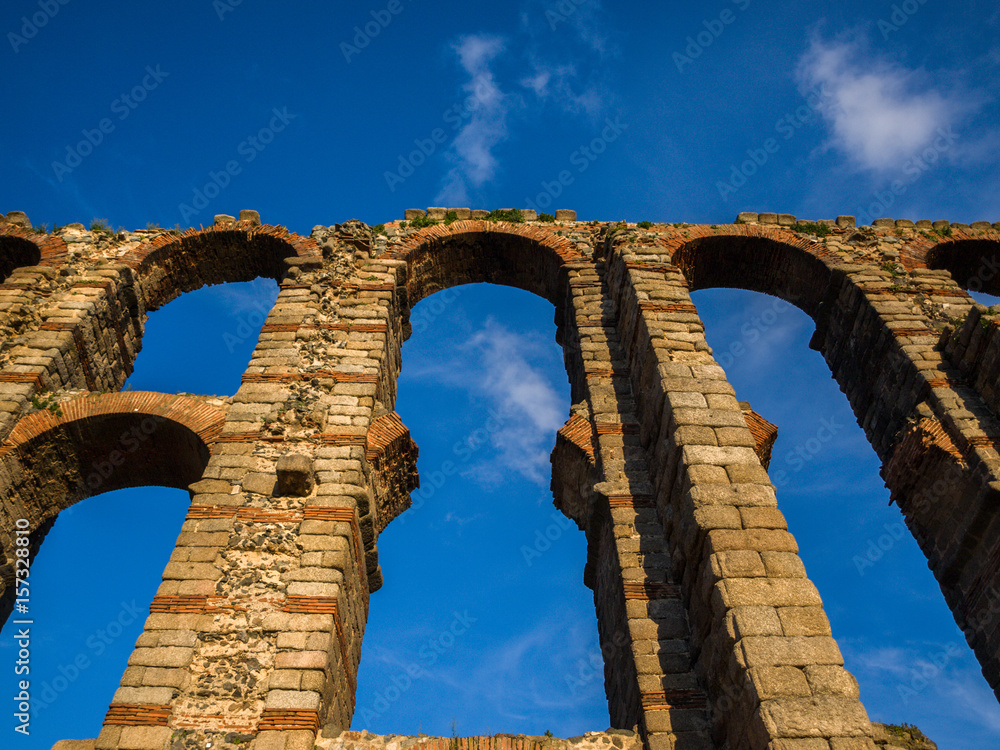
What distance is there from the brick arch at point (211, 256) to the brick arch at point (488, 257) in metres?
1.80

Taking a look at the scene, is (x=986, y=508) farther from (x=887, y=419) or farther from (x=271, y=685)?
(x=271, y=685)

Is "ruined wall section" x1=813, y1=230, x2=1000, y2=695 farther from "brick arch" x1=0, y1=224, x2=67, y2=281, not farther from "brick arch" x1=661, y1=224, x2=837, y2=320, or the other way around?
"brick arch" x1=0, y1=224, x2=67, y2=281

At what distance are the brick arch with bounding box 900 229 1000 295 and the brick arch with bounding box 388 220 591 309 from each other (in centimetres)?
592

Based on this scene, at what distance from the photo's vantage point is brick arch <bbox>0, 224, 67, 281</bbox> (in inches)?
459

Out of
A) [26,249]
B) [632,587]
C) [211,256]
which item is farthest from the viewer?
[211,256]

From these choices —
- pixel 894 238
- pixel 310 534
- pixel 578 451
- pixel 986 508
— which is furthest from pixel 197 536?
pixel 894 238

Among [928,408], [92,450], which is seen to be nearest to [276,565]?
[92,450]

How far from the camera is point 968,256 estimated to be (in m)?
13.2

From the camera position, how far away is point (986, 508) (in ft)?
25.8

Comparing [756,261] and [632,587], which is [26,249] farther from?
[756,261]

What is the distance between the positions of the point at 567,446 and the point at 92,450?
5.92m

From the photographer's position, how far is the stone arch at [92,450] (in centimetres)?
855

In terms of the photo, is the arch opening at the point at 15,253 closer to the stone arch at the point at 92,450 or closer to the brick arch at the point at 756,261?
the stone arch at the point at 92,450

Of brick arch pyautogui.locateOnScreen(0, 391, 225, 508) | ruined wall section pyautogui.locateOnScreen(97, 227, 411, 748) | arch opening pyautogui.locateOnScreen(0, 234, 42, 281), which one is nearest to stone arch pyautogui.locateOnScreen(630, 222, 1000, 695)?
ruined wall section pyautogui.locateOnScreen(97, 227, 411, 748)
